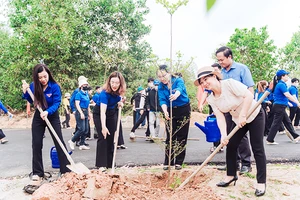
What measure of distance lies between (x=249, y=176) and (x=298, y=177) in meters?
0.76

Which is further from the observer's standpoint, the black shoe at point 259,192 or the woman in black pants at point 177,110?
the woman in black pants at point 177,110

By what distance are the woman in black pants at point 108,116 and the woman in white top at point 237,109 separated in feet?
5.06

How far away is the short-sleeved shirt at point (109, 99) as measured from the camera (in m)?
4.83

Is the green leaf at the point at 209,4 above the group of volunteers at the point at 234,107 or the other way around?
above

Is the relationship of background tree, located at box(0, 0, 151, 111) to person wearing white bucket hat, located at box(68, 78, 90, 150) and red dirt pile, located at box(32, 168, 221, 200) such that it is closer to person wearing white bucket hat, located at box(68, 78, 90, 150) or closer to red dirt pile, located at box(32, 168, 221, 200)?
person wearing white bucket hat, located at box(68, 78, 90, 150)

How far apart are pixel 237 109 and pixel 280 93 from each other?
4.29m

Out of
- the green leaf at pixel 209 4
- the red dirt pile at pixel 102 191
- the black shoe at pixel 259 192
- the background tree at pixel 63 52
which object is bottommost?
the black shoe at pixel 259 192

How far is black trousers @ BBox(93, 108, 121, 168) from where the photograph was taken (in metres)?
5.01

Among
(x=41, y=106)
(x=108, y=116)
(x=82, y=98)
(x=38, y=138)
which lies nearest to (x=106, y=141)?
(x=108, y=116)

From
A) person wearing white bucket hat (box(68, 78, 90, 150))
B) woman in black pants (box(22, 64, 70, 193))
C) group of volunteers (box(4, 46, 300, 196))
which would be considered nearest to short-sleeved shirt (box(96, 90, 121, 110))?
group of volunteers (box(4, 46, 300, 196))

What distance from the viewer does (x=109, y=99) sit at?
493 centimetres

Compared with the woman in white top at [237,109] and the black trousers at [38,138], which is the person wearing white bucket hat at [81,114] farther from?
the woman in white top at [237,109]

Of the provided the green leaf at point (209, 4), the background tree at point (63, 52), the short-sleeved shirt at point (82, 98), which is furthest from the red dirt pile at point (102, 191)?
the background tree at point (63, 52)

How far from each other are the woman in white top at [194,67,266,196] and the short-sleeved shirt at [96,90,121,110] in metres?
1.69
